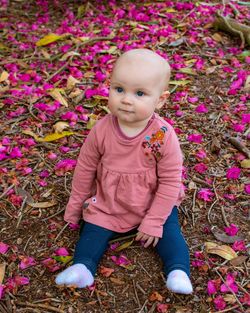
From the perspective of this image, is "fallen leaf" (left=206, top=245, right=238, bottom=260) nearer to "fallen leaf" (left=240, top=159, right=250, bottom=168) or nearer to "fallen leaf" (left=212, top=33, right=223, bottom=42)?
"fallen leaf" (left=240, top=159, right=250, bottom=168)

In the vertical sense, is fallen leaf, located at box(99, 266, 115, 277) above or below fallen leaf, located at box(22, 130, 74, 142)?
above

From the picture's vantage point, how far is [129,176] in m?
2.55

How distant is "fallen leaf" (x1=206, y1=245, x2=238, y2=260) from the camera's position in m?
2.65

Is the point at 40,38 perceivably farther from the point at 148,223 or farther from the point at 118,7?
the point at 148,223

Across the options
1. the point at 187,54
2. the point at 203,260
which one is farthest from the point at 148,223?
the point at 187,54

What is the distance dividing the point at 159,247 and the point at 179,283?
299 mm

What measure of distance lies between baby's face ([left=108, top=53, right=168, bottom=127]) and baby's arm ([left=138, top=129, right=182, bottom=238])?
26 centimetres

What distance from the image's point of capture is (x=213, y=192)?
10.2 feet

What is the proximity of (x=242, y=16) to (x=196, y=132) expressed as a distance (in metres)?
2.32


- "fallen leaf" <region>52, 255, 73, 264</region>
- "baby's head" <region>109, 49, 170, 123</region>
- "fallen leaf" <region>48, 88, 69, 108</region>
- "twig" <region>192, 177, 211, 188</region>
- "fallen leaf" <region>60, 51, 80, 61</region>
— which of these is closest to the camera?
"baby's head" <region>109, 49, 170, 123</region>

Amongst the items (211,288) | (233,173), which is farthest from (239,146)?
(211,288)

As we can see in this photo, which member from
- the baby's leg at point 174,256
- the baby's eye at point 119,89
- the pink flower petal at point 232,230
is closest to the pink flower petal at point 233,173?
the pink flower petal at point 232,230

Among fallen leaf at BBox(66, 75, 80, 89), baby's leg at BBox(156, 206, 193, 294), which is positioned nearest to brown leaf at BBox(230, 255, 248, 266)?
baby's leg at BBox(156, 206, 193, 294)

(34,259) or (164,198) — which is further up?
(164,198)
